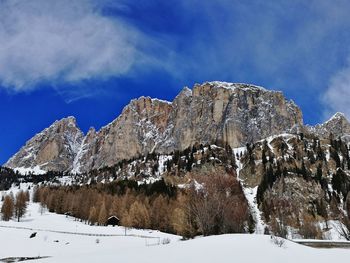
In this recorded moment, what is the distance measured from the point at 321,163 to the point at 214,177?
14879 centimetres

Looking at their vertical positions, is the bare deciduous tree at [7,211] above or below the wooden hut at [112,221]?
above

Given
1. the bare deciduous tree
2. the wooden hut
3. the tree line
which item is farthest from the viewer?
the bare deciduous tree

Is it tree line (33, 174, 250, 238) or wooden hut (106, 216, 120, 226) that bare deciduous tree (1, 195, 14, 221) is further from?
wooden hut (106, 216, 120, 226)

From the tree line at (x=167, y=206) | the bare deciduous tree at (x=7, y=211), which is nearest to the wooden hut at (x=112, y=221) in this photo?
the tree line at (x=167, y=206)

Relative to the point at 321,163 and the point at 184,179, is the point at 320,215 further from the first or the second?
the point at 184,179

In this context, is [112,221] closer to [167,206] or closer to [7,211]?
[167,206]

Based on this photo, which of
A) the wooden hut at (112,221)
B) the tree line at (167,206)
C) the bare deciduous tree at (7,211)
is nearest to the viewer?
the tree line at (167,206)

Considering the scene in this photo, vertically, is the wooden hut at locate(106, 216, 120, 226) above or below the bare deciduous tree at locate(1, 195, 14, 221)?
below

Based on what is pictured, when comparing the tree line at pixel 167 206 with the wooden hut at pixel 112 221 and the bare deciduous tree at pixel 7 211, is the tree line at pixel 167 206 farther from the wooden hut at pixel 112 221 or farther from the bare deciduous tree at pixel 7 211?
the bare deciduous tree at pixel 7 211

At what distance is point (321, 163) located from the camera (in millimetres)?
186125

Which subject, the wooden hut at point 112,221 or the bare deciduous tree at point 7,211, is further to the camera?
the bare deciduous tree at point 7,211

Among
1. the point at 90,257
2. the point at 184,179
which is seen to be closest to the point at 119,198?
the point at 184,179

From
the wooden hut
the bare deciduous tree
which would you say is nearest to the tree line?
the wooden hut

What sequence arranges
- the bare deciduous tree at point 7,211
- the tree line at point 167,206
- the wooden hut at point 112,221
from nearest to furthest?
the tree line at point 167,206
the wooden hut at point 112,221
the bare deciduous tree at point 7,211
